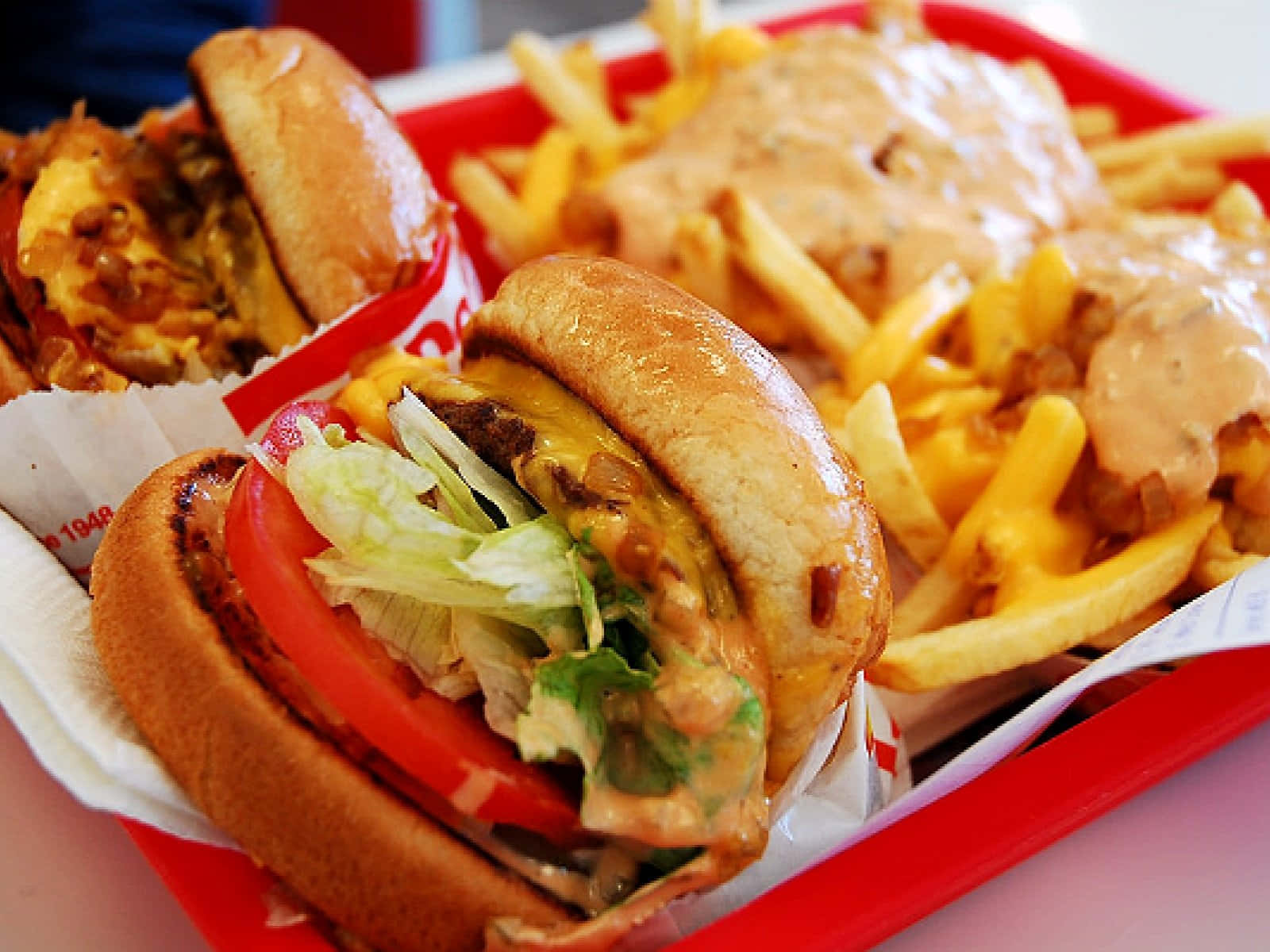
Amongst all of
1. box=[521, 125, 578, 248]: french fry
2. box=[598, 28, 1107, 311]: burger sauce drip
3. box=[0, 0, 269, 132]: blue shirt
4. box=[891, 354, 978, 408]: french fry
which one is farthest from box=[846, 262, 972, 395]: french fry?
box=[0, 0, 269, 132]: blue shirt

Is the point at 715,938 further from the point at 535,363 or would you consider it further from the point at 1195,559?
the point at 1195,559

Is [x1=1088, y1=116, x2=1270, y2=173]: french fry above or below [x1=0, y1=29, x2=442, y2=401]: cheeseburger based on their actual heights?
below

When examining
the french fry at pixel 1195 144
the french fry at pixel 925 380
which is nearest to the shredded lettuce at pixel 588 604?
the french fry at pixel 925 380

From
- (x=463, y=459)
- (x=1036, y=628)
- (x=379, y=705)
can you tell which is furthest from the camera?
(x=1036, y=628)

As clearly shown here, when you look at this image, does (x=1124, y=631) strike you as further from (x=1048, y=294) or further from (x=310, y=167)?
(x=310, y=167)

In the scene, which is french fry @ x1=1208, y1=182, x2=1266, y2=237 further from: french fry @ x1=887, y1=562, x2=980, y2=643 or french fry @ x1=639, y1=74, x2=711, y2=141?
french fry @ x1=639, y1=74, x2=711, y2=141

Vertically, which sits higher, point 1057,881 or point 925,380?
point 925,380

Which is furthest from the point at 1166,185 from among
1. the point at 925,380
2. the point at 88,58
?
the point at 88,58

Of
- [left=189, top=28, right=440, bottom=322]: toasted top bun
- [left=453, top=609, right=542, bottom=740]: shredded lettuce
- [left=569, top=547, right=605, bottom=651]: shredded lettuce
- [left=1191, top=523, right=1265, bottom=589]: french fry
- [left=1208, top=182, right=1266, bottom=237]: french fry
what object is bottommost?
[left=1191, top=523, right=1265, bottom=589]: french fry
